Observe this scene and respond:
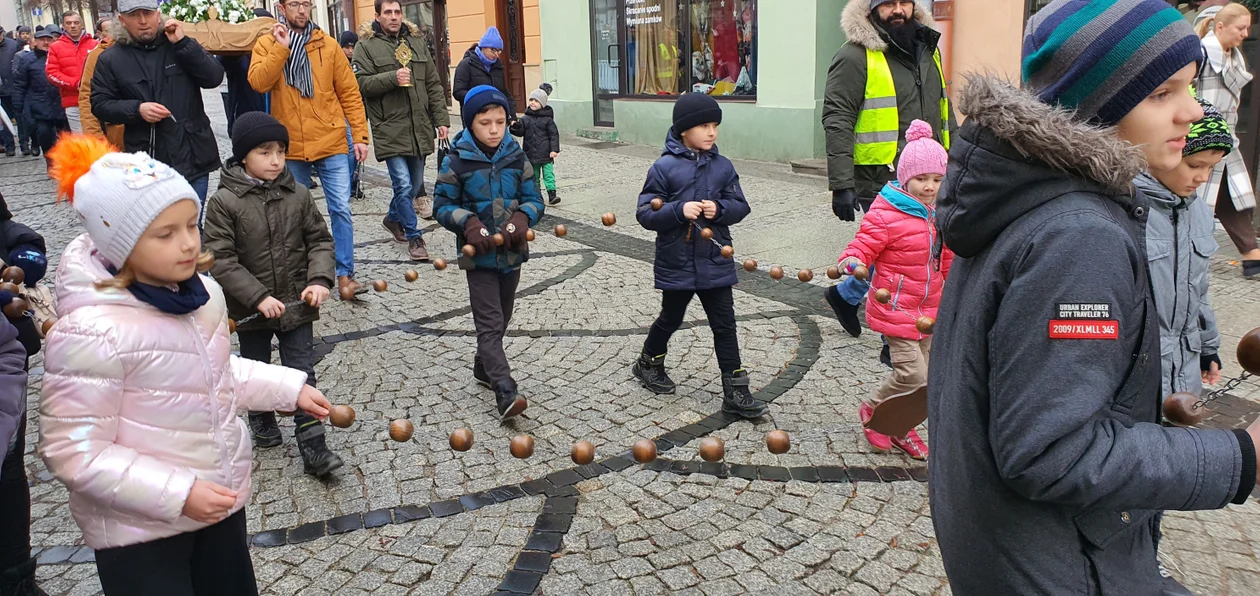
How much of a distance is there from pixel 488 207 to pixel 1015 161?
12.0ft

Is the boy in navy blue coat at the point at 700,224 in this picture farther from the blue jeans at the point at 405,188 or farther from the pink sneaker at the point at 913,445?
the blue jeans at the point at 405,188

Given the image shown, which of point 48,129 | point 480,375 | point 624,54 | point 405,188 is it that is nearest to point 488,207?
point 480,375

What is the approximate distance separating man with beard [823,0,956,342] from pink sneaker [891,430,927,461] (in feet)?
3.81

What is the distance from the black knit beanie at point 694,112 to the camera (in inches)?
182

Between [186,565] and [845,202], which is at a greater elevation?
[845,202]

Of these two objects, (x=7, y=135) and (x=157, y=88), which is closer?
(x=157, y=88)

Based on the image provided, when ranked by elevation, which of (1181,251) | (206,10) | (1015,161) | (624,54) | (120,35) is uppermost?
(206,10)

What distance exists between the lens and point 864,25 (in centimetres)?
540

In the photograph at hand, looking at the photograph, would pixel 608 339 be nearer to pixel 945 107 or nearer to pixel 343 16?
pixel 945 107

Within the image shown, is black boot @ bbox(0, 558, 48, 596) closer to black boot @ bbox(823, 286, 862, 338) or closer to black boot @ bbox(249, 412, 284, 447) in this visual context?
black boot @ bbox(249, 412, 284, 447)

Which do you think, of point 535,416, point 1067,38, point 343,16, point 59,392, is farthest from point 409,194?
point 343,16

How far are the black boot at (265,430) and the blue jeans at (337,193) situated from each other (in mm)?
2645

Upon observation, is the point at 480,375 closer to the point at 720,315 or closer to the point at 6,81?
the point at 720,315

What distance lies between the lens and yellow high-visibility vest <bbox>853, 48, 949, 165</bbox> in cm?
543
